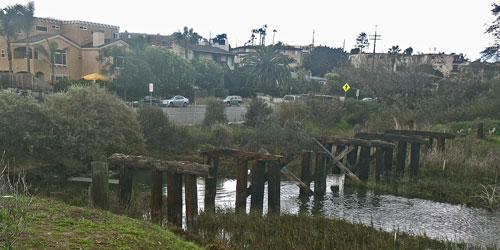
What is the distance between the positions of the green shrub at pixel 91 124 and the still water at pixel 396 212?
339cm

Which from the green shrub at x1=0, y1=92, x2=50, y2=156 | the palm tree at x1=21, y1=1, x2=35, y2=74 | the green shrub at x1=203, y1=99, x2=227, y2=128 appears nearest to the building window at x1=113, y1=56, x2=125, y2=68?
the palm tree at x1=21, y1=1, x2=35, y2=74

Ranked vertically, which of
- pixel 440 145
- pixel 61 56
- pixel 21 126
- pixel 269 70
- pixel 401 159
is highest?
pixel 61 56

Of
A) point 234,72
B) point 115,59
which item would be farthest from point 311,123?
point 234,72

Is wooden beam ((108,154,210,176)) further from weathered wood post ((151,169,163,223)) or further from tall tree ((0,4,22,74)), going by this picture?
tall tree ((0,4,22,74))

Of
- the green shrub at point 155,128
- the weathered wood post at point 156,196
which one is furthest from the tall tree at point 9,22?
the weathered wood post at point 156,196

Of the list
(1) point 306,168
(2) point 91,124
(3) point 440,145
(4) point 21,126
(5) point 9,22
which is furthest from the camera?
(5) point 9,22

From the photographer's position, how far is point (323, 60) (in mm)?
91312

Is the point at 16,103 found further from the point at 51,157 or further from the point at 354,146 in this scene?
the point at 354,146

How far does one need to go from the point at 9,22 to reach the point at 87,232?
165 feet

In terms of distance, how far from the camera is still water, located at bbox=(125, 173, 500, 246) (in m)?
14.1

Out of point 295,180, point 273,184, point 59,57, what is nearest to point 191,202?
point 273,184

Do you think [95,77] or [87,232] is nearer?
[87,232]

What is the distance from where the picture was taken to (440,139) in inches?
917

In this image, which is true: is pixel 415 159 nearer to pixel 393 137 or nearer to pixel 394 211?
pixel 393 137
